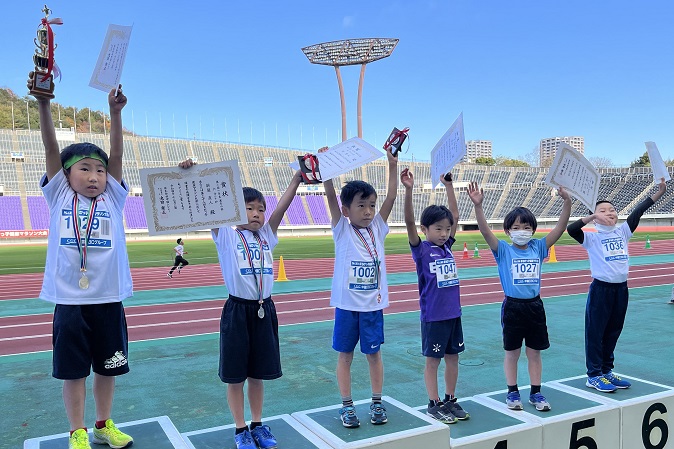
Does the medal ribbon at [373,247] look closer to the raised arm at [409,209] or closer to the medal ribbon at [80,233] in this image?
the raised arm at [409,209]

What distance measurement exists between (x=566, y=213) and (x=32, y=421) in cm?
442

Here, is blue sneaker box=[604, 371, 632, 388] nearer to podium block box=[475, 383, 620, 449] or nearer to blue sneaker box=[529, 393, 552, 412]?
podium block box=[475, 383, 620, 449]

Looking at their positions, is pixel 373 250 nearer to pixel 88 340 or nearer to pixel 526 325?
pixel 526 325

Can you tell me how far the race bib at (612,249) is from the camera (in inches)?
168

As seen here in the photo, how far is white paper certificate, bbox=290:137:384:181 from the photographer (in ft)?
10.7

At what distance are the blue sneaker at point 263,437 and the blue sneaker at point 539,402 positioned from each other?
179cm

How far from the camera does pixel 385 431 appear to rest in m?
3.06

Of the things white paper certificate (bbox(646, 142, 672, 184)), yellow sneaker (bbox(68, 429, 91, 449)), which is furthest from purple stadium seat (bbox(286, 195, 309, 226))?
yellow sneaker (bbox(68, 429, 91, 449))

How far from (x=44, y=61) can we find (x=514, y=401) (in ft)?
11.5

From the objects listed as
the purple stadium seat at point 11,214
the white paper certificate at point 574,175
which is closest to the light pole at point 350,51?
the purple stadium seat at point 11,214

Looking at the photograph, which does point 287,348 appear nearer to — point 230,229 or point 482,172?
point 230,229

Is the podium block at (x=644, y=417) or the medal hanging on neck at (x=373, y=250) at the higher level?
the medal hanging on neck at (x=373, y=250)

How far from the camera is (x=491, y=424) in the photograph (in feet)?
10.7

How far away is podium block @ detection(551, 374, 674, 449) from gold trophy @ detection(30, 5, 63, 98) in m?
3.95
